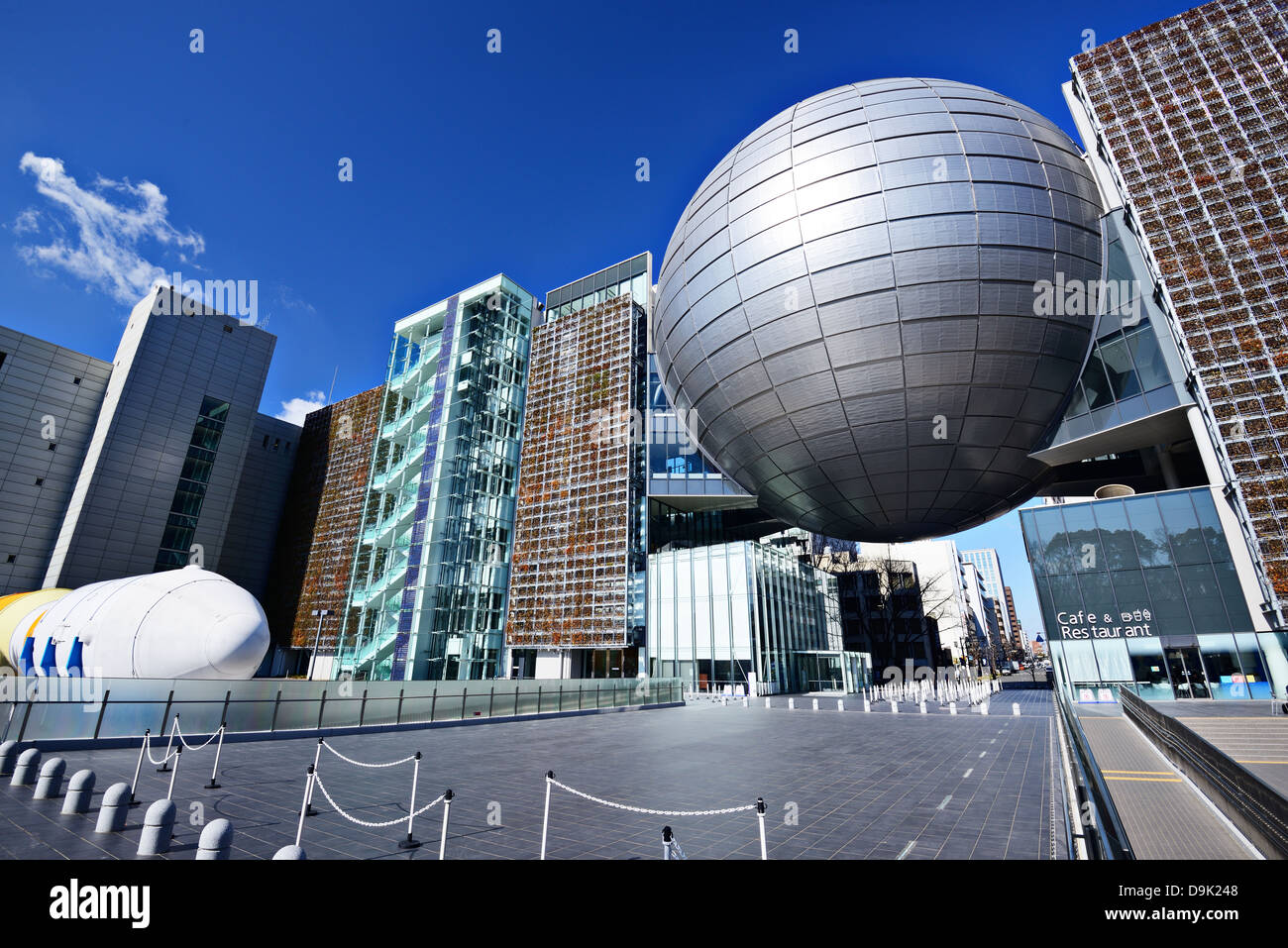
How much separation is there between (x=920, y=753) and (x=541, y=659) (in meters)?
33.8

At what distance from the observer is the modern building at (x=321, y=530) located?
55656 mm

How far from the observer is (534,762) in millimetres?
11039

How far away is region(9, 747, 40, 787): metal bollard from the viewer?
7.84 meters

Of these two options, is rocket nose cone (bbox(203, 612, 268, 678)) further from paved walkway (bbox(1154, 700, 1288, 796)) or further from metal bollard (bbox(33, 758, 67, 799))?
paved walkway (bbox(1154, 700, 1288, 796))

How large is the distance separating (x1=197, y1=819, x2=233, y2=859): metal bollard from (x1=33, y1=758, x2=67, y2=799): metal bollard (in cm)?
507

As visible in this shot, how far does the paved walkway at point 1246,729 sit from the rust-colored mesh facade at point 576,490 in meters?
28.2

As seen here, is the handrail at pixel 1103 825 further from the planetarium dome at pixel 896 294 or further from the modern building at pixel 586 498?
the modern building at pixel 586 498

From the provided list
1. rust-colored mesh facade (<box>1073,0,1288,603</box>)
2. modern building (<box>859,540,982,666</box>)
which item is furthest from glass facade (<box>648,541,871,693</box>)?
modern building (<box>859,540,982,666</box>)

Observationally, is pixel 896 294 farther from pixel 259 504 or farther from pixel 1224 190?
pixel 259 504

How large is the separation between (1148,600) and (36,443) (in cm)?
7570

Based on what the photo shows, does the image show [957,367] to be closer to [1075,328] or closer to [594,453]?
[1075,328]

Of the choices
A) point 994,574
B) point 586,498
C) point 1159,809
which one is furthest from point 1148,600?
point 994,574

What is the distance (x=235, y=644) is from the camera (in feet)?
59.3
